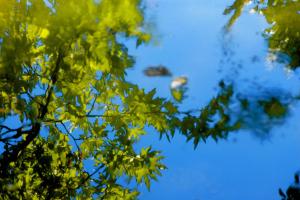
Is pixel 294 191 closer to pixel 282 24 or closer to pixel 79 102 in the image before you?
pixel 282 24

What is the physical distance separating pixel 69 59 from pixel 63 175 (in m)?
2.86

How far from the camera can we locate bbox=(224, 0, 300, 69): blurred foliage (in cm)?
398

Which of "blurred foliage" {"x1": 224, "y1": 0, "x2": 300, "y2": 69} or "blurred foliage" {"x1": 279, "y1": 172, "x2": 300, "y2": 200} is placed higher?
"blurred foliage" {"x1": 224, "y1": 0, "x2": 300, "y2": 69}

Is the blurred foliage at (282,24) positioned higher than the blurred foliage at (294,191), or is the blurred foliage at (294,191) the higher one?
the blurred foliage at (282,24)

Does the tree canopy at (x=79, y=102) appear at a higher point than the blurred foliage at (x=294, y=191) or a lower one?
higher

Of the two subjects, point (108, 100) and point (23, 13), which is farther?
point (108, 100)

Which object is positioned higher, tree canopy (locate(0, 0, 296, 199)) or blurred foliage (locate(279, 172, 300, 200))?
Result: tree canopy (locate(0, 0, 296, 199))

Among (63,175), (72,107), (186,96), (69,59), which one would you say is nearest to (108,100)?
(72,107)

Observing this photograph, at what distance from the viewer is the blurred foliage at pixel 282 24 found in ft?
13.0

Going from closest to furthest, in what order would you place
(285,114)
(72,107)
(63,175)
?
(285,114) < (72,107) < (63,175)

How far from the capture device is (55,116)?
6750 mm

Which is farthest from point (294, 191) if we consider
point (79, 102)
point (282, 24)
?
point (79, 102)

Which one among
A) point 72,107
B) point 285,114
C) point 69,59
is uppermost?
point 72,107

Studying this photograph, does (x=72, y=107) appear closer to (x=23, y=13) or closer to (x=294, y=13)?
(x=23, y=13)
